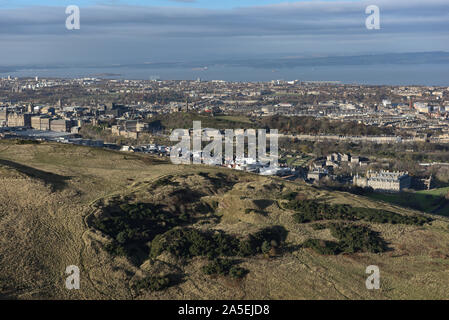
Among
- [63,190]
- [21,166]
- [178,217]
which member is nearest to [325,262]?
[178,217]

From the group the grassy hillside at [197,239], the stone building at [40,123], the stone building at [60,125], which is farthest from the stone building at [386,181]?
the stone building at [40,123]

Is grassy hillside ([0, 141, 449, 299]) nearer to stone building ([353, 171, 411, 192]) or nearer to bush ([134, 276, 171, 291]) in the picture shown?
bush ([134, 276, 171, 291])

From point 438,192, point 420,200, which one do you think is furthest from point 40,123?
point 420,200

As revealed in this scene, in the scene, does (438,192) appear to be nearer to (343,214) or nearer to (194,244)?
(343,214)

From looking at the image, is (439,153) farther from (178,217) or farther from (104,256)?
(104,256)

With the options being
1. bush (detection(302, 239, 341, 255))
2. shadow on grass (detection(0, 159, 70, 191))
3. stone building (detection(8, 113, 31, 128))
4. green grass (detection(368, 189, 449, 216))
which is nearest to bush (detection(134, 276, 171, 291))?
bush (detection(302, 239, 341, 255))

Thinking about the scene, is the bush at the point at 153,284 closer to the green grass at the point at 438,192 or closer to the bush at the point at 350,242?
the bush at the point at 350,242
